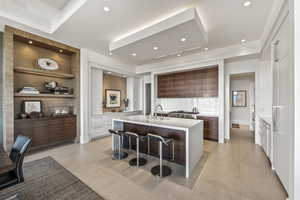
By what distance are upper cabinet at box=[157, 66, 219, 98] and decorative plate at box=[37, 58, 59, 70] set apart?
4.09m

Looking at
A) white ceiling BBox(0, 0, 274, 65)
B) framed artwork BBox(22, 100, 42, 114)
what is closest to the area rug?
framed artwork BBox(22, 100, 42, 114)

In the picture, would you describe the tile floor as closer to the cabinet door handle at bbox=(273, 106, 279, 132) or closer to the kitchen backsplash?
the cabinet door handle at bbox=(273, 106, 279, 132)

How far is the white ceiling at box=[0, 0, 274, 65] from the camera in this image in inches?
92.4

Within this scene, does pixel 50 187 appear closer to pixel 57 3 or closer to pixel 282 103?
pixel 57 3

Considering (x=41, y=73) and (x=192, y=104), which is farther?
(x=192, y=104)

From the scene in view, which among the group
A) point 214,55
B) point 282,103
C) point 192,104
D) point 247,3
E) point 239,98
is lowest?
point 192,104

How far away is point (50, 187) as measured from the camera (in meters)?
2.06

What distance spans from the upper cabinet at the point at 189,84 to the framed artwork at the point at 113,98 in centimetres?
207

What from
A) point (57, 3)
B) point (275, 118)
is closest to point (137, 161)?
point (275, 118)

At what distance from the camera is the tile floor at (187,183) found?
1902mm

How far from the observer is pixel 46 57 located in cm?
401

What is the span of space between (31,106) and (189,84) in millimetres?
5379

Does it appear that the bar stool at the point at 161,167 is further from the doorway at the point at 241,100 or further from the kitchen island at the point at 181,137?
the doorway at the point at 241,100

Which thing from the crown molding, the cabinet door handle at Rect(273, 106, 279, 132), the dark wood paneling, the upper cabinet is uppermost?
the crown molding
